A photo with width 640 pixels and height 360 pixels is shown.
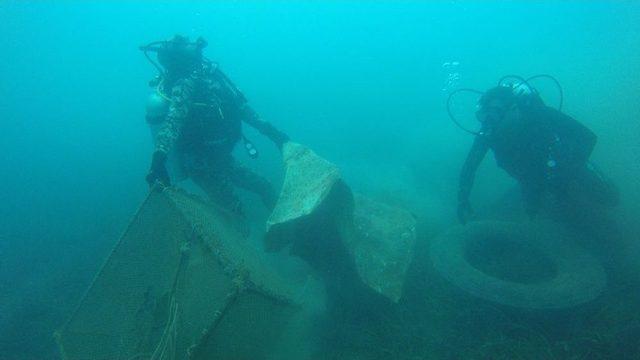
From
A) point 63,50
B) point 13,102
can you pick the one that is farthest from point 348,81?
point 63,50

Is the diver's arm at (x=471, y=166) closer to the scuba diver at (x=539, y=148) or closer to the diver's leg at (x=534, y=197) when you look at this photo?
the scuba diver at (x=539, y=148)

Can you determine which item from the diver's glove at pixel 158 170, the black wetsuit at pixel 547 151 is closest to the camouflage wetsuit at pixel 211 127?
the diver's glove at pixel 158 170

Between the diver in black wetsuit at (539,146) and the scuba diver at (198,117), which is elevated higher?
the scuba diver at (198,117)

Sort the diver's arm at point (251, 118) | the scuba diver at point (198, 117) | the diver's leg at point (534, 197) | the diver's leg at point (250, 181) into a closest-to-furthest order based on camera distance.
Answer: the scuba diver at point (198, 117) → the diver's leg at point (534, 197) → the diver's arm at point (251, 118) → the diver's leg at point (250, 181)

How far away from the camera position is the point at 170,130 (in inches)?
169

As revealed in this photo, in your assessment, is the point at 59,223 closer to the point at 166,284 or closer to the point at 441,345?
the point at 166,284

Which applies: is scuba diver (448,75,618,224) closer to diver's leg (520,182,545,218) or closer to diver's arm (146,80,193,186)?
diver's leg (520,182,545,218)

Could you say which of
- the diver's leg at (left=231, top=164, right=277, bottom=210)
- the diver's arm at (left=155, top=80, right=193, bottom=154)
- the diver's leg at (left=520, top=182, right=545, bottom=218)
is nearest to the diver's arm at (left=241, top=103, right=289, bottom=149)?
the diver's leg at (left=231, top=164, right=277, bottom=210)

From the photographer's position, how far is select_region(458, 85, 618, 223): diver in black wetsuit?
4980 millimetres

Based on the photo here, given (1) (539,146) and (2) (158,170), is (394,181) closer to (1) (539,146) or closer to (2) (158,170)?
(1) (539,146)

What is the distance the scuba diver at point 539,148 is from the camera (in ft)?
16.4

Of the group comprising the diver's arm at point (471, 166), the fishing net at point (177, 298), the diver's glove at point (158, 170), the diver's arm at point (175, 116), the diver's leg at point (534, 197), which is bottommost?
the diver's leg at point (534, 197)

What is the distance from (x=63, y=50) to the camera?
395 ft

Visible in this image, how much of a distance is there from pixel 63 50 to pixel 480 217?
481 feet
